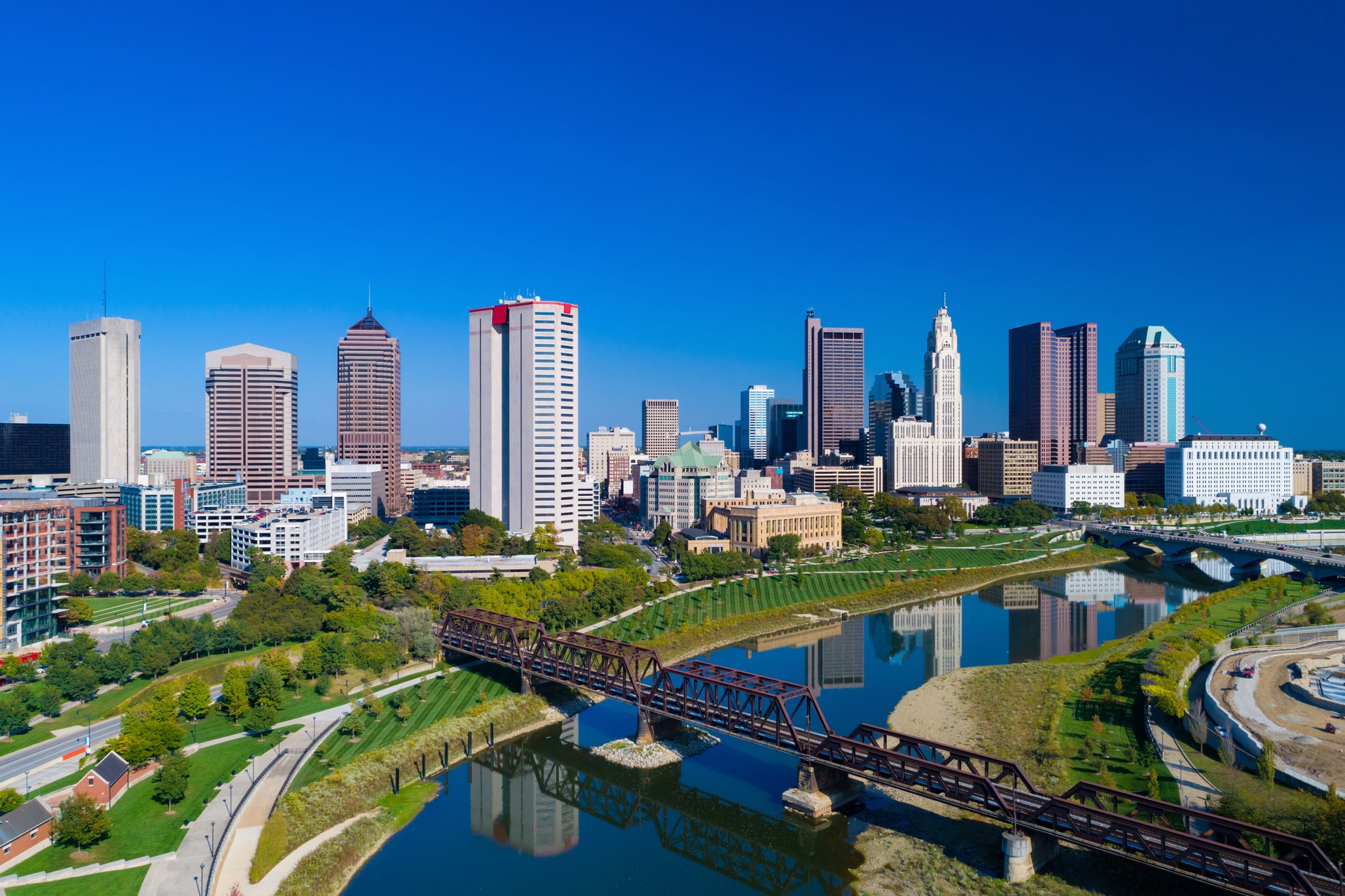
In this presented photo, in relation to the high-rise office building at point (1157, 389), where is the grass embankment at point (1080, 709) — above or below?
below

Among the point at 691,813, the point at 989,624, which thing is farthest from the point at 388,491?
the point at 691,813

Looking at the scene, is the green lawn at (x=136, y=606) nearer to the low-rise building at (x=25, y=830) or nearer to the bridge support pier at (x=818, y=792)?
the low-rise building at (x=25, y=830)

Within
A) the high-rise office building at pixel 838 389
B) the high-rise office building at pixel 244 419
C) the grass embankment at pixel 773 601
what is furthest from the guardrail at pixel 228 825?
the high-rise office building at pixel 838 389

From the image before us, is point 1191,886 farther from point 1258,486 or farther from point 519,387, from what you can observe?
point 1258,486

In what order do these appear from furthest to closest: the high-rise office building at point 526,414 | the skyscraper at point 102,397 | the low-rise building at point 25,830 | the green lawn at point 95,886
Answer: the skyscraper at point 102,397, the high-rise office building at point 526,414, the low-rise building at point 25,830, the green lawn at point 95,886

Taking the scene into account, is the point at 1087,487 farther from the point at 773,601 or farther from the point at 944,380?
the point at 773,601

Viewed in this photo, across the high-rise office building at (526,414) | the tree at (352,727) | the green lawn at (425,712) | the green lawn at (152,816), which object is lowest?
the green lawn at (425,712)
